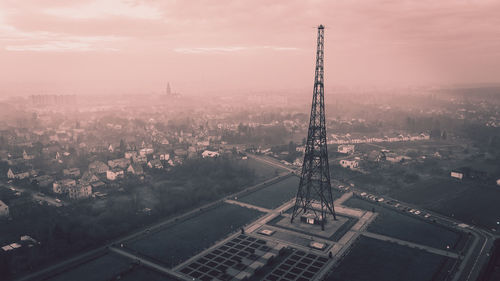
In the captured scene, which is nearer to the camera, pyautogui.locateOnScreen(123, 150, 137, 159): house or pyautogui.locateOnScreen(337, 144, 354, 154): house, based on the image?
pyautogui.locateOnScreen(123, 150, 137, 159): house

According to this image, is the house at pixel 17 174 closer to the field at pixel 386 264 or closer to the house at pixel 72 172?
the house at pixel 72 172

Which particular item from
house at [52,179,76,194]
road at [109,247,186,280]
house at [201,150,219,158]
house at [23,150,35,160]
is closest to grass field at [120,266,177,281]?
road at [109,247,186,280]

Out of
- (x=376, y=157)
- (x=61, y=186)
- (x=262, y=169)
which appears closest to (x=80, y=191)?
(x=61, y=186)

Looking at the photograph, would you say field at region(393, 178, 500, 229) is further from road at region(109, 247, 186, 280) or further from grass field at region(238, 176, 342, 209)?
road at region(109, 247, 186, 280)

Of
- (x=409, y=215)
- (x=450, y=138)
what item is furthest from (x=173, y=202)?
(x=450, y=138)

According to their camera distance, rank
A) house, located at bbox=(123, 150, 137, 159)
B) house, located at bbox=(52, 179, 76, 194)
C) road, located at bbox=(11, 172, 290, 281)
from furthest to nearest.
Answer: house, located at bbox=(123, 150, 137, 159)
house, located at bbox=(52, 179, 76, 194)
road, located at bbox=(11, 172, 290, 281)

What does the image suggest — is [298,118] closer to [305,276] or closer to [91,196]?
[91,196]
